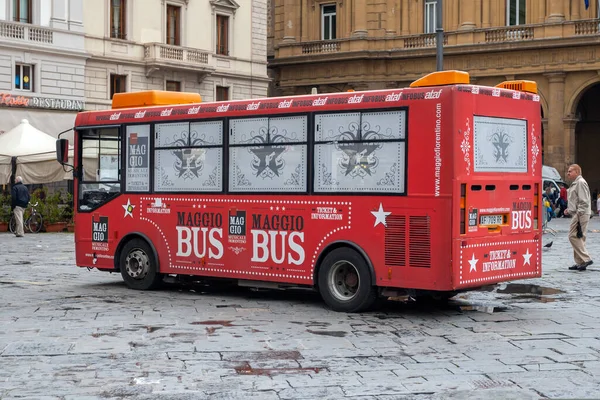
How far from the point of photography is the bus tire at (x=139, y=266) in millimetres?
14336

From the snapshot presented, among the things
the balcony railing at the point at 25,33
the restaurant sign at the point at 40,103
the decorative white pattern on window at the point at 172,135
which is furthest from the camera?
the restaurant sign at the point at 40,103

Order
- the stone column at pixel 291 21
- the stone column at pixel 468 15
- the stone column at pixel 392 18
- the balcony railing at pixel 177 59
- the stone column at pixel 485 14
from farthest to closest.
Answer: the stone column at pixel 291 21, the stone column at pixel 392 18, the stone column at pixel 468 15, the stone column at pixel 485 14, the balcony railing at pixel 177 59

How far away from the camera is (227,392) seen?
7.48m

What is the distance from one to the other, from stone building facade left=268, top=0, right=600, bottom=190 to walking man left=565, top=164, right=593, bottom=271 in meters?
Answer: 26.7

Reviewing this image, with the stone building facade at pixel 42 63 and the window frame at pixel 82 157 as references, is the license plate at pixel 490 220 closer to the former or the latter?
the window frame at pixel 82 157

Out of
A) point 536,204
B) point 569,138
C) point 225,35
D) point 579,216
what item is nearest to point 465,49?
point 569,138

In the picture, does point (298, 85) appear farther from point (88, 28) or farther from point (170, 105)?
point (170, 105)

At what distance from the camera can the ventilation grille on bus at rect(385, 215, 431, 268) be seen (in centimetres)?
1130

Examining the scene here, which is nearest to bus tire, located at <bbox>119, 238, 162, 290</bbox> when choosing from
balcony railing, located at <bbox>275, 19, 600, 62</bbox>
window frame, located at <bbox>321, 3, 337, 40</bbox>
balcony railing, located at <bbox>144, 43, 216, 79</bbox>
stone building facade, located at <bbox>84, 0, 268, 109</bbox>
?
stone building facade, located at <bbox>84, 0, 268, 109</bbox>

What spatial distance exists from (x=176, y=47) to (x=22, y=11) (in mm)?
6990

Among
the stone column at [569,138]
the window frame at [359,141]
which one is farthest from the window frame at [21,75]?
the window frame at [359,141]

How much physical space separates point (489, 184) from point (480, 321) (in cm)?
154

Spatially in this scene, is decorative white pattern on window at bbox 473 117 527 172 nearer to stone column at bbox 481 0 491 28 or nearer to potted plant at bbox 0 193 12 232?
potted plant at bbox 0 193 12 232

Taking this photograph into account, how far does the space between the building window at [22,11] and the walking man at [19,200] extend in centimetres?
915
